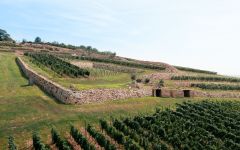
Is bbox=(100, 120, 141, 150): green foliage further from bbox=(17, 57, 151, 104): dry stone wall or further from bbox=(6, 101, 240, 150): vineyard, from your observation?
bbox=(17, 57, 151, 104): dry stone wall

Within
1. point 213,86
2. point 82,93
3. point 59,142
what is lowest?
point 59,142

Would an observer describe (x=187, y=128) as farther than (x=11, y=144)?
Yes

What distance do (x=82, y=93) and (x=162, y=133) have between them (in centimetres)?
1888

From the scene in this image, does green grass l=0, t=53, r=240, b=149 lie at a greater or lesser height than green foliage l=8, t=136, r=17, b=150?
greater

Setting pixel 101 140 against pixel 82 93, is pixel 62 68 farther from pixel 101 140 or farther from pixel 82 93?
pixel 101 140

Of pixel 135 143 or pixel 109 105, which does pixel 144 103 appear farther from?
pixel 135 143

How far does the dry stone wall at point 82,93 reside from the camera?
60.7 metres

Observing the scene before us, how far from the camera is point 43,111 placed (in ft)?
182

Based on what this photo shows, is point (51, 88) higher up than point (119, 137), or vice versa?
→ point (51, 88)

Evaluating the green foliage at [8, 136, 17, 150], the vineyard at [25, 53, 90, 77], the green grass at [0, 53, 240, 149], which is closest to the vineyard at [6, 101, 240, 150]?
the green foliage at [8, 136, 17, 150]

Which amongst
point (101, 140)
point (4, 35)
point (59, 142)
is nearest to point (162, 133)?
point (101, 140)

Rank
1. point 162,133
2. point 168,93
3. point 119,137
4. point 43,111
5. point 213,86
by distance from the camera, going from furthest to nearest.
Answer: point 213,86 → point 168,93 → point 43,111 → point 162,133 → point 119,137

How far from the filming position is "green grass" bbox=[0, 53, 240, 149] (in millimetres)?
47281

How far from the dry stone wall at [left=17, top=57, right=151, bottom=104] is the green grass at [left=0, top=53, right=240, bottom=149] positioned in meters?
1.34
